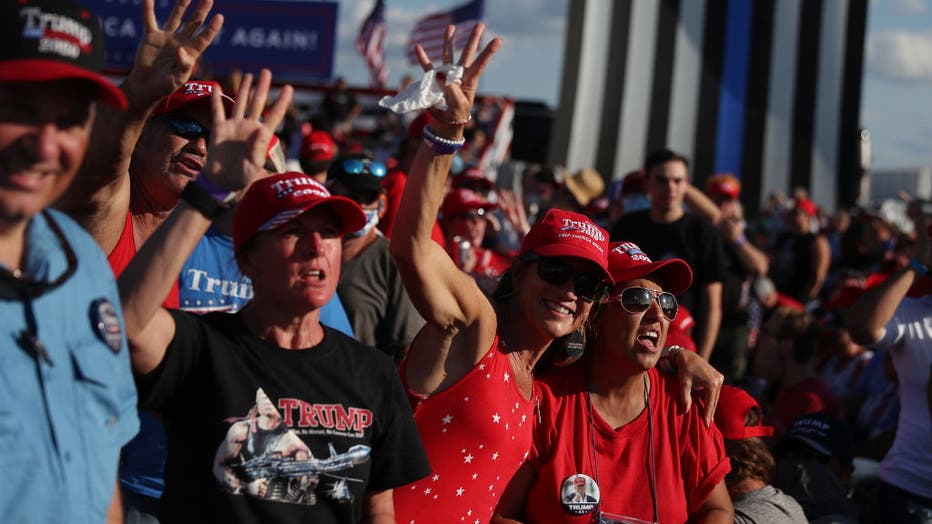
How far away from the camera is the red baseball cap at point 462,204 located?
6.58 m

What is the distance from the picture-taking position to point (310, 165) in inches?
292

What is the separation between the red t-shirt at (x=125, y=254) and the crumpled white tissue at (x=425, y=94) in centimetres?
88

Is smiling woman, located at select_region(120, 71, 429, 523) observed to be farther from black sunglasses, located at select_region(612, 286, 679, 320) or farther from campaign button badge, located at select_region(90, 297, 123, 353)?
black sunglasses, located at select_region(612, 286, 679, 320)

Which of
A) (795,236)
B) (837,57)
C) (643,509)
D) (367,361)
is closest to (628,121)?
(837,57)

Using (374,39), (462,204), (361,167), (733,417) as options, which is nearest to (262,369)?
(733,417)

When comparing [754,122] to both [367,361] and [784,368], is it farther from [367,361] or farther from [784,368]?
[367,361]

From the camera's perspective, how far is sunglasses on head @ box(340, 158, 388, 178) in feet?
18.3

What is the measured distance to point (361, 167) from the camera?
5609 mm

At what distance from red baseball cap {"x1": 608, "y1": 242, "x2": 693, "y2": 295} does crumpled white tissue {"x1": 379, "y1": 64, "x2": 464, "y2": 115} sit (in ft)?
3.45

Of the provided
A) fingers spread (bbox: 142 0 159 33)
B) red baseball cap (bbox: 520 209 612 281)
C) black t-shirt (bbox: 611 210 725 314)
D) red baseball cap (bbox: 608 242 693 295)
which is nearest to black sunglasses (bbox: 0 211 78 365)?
fingers spread (bbox: 142 0 159 33)

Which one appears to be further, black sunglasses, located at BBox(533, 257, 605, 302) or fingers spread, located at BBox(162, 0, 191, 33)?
black sunglasses, located at BBox(533, 257, 605, 302)

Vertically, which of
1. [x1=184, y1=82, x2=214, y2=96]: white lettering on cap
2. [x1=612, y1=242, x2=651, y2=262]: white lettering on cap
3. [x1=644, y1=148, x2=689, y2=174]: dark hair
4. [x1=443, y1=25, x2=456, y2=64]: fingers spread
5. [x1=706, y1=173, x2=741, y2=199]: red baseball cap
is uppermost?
[x1=706, y1=173, x2=741, y2=199]: red baseball cap

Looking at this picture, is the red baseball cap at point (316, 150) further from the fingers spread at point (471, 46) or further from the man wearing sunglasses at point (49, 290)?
the man wearing sunglasses at point (49, 290)

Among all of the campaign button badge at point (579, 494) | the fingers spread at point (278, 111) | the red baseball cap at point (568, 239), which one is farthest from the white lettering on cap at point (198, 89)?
the campaign button badge at point (579, 494)
